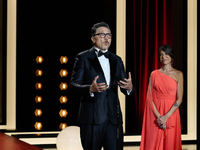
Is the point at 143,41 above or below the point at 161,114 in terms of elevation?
above

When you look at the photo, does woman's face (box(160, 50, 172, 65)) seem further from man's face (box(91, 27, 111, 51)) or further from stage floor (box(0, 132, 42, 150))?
stage floor (box(0, 132, 42, 150))

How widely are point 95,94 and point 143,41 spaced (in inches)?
131

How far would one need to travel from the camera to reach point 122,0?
5.60 meters

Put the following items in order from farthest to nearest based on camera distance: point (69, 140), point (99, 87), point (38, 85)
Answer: point (38, 85)
point (69, 140)
point (99, 87)

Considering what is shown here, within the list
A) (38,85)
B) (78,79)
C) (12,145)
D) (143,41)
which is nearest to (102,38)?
(78,79)

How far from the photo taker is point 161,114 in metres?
3.98

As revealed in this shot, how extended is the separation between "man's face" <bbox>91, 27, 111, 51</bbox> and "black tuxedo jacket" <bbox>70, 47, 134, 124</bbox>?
0.07m

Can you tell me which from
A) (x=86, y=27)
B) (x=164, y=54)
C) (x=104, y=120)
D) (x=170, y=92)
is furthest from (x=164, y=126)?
(x=86, y=27)

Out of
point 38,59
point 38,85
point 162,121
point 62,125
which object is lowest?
→ point 62,125

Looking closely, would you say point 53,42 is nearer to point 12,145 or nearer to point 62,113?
point 62,113

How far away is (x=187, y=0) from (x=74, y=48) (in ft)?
6.48

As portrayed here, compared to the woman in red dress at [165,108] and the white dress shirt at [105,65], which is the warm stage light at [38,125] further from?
the white dress shirt at [105,65]

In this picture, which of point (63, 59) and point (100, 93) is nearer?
point (100, 93)

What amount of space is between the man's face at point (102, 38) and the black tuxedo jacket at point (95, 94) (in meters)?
0.07
